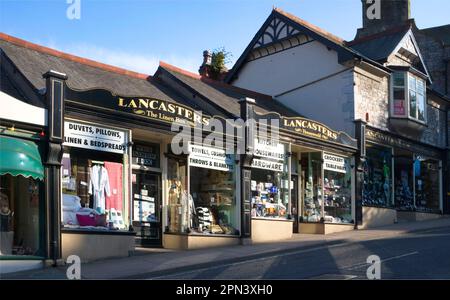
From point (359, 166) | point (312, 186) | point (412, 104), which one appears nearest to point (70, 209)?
point (312, 186)

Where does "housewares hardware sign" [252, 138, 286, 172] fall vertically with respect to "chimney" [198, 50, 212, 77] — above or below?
below

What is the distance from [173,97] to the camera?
70.0ft

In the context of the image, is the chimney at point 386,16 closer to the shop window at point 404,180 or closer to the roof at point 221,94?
the shop window at point 404,180

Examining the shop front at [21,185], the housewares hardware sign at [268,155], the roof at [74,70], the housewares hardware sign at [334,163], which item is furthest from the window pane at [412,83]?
the shop front at [21,185]

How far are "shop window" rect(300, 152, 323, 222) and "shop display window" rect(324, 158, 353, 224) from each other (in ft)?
0.83

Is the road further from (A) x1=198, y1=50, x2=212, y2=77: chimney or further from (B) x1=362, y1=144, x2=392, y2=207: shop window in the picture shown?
(A) x1=198, y1=50, x2=212, y2=77: chimney

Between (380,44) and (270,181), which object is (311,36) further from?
(270,181)

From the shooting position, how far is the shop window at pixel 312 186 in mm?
22781

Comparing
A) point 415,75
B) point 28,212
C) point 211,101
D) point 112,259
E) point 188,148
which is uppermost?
point 415,75

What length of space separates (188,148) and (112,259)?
4054 millimetres

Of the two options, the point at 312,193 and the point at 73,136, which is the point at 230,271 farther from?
the point at 312,193

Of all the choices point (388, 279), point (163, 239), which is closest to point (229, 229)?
point (163, 239)

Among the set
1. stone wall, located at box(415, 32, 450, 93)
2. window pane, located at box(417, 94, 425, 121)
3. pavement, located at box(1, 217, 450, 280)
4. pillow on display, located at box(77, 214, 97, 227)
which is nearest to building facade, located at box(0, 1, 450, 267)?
pillow on display, located at box(77, 214, 97, 227)

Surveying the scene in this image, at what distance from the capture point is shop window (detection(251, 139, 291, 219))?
20188 mm
